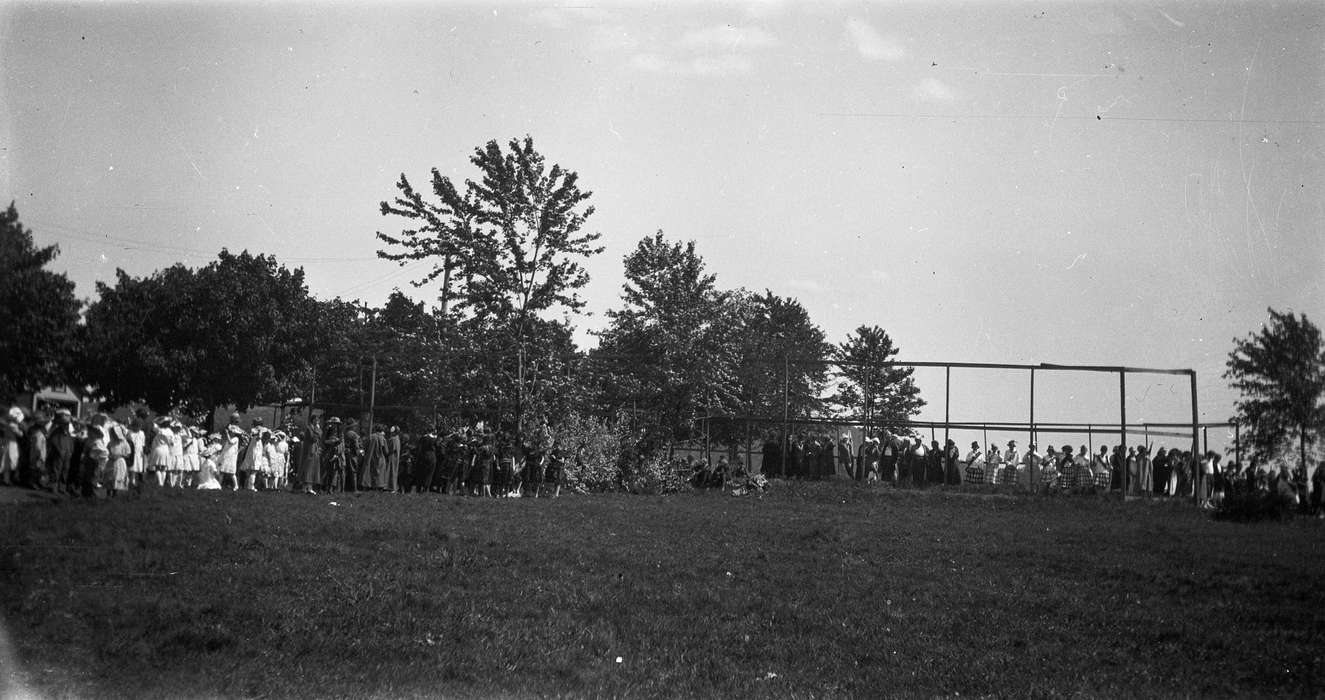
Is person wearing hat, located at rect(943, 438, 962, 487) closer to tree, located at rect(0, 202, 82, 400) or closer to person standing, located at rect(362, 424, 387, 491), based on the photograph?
person standing, located at rect(362, 424, 387, 491)

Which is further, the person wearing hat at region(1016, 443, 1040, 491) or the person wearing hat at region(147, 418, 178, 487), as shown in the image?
the person wearing hat at region(1016, 443, 1040, 491)

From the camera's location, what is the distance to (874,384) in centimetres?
5581

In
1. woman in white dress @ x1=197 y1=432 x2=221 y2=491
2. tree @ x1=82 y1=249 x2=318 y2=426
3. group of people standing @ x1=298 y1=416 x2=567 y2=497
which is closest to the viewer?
woman in white dress @ x1=197 y1=432 x2=221 y2=491

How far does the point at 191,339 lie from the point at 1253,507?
1506 inches

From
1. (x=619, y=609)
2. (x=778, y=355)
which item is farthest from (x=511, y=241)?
(x=778, y=355)

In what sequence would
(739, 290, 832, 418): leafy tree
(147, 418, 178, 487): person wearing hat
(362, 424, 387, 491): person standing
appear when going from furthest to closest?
(739, 290, 832, 418): leafy tree < (362, 424, 387, 491): person standing < (147, 418, 178, 487): person wearing hat

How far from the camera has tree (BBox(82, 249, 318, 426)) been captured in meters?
42.8

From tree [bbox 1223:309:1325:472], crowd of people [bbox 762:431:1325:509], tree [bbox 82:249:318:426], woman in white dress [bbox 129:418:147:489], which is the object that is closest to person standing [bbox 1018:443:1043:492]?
crowd of people [bbox 762:431:1325:509]

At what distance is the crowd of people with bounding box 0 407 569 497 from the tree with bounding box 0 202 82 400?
200 inches

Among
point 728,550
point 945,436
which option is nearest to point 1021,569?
point 728,550

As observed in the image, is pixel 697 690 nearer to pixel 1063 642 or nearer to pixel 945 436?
pixel 1063 642

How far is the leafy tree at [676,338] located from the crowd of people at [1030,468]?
37.6 feet

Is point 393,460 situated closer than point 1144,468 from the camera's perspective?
Yes

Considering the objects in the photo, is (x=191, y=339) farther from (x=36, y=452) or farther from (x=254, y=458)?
(x=36, y=452)
